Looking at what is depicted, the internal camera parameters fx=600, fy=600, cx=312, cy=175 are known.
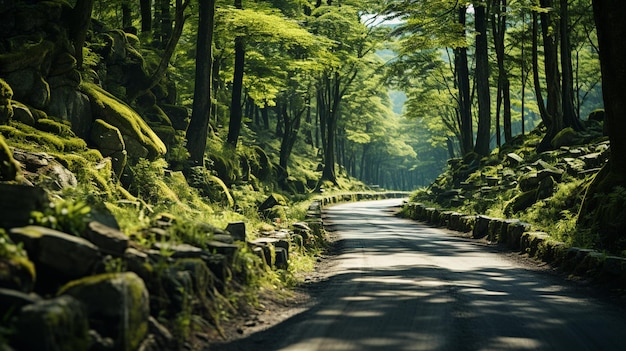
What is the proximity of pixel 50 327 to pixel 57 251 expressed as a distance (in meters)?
1.13

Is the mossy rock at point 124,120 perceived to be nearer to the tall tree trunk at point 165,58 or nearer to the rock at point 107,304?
the tall tree trunk at point 165,58

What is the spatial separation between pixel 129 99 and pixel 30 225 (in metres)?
14.7

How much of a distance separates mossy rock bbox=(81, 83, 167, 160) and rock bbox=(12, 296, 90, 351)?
1191 centimetres

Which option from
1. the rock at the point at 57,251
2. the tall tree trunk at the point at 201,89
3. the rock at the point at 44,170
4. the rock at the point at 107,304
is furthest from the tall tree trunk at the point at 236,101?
the rock at the point at 107,304

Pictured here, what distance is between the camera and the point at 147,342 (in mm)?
5180

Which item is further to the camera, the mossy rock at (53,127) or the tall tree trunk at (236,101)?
the tall tree trunk at (236,101)

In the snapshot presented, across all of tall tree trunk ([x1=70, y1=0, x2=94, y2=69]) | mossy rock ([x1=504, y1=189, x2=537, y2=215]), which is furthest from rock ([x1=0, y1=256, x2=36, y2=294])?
mossy rock ([x1=504, y1=189, x2=537, y2=215])

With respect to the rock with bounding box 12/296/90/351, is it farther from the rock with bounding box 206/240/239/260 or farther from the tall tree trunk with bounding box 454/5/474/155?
the tall tree trunk with bounding box 454/5/474/155

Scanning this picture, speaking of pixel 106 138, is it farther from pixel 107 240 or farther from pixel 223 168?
pixel 223 168

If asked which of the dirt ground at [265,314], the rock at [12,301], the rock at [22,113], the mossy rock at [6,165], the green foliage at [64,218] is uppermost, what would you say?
the rock at [22,113]

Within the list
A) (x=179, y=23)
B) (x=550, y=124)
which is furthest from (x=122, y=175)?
(x=550, y=124)

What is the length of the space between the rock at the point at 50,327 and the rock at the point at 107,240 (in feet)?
4.15

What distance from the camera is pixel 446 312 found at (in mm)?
7270

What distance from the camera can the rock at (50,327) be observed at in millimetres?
4000
